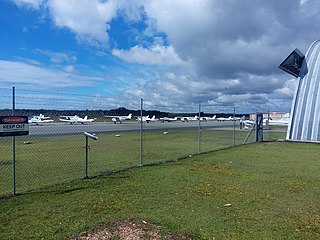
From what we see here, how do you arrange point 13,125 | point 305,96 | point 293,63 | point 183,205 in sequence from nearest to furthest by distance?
point 183,205 → point 13,125 → point 305,96 → point 293,63

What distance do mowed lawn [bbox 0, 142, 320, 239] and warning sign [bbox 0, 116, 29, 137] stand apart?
142 cm

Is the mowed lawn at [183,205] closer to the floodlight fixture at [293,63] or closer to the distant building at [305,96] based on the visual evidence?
the distant building at [305,96]

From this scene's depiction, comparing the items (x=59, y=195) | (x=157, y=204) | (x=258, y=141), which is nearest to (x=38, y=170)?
(x=59, y=195)

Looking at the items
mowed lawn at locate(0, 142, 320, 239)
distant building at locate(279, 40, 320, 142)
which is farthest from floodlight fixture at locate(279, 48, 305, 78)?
mowed lawn at locate(0, 142, 320, 239)

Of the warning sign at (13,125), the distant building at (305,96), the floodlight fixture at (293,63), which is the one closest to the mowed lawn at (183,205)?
the warning sign at (13,125)

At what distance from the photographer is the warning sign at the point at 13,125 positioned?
5.85m

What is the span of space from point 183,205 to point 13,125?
4.11m

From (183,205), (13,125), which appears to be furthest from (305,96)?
(13,125)

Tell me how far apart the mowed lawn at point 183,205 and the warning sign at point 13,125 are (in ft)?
4.64

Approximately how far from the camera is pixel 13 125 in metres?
6.02

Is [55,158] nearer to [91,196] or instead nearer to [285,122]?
[91,196]

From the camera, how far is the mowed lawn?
4.34m

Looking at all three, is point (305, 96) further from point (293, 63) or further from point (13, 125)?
point (13, 125)

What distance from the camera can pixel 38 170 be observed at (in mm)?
8805
